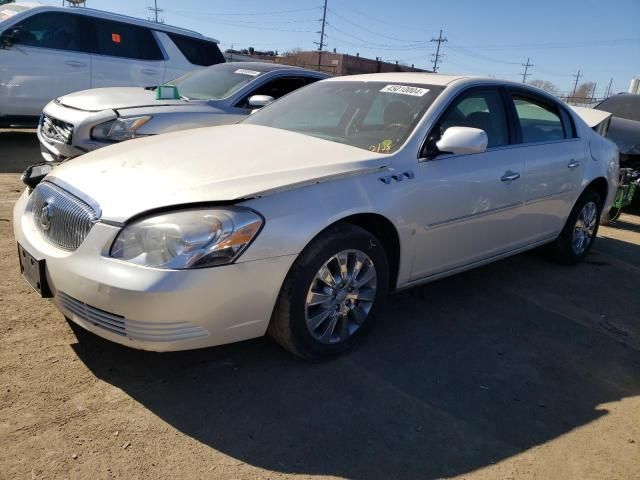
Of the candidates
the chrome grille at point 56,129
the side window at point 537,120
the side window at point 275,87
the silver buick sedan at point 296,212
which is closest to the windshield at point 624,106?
the side window at point 537,120

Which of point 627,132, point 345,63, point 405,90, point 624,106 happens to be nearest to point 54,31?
point 405,90

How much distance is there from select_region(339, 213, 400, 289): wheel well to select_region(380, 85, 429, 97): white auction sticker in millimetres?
1033

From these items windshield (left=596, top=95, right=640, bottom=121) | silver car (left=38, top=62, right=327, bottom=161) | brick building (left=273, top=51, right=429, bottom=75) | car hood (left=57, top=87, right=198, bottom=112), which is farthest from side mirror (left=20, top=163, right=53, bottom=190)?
brick building (left=273, top=51, right=429, bottom=75)

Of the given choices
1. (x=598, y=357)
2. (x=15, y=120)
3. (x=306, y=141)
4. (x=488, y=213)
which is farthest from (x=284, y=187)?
(x=15, y=120)

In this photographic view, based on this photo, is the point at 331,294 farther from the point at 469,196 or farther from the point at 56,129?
the point at 56,129

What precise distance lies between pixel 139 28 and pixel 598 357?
817 centimetres

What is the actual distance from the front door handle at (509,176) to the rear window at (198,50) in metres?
6.87

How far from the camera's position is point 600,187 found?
511cm

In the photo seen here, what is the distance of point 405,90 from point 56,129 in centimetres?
378

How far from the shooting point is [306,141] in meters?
3.32

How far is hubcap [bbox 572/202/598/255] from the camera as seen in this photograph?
16.2 ft

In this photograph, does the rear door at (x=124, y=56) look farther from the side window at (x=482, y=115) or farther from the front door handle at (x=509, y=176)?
the front door handle at (x=509, y=176)

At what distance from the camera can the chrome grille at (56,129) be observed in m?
5.28

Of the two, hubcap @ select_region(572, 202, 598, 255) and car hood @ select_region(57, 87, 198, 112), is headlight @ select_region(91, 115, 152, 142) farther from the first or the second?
hubcap @ select_region(572, 202, 598, 255)
